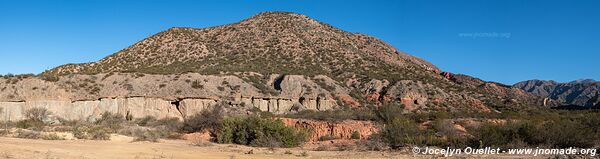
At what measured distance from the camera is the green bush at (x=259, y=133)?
2297cm

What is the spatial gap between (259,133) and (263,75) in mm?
35212

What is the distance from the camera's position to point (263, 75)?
58344 mm

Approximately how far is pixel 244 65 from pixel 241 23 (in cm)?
2058

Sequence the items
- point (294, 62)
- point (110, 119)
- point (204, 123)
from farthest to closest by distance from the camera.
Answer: point (294, 62), point (110, 119), point (204, 123)

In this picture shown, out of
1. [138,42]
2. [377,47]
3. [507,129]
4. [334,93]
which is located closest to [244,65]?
[334,93]

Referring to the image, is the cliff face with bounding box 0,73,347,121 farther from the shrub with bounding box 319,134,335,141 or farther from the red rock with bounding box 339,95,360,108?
the shrub with bounding box 319,134,335,141

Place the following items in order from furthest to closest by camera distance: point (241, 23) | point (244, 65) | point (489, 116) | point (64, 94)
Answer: point (241, 23), point (244, 65), point (64, 94), point (489, 116)

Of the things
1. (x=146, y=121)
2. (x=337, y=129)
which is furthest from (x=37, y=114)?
(x=337, y=129)

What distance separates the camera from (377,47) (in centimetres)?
8225

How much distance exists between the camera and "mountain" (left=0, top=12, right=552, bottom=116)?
47.3 meters

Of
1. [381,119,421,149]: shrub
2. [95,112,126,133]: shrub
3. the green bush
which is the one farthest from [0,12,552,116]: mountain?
[381,119,421,149]: shrub

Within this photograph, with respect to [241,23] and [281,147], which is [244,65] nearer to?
[241,23]

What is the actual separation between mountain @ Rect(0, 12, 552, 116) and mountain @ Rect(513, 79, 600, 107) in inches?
2208

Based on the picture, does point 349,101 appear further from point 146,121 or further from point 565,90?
point 565,90
